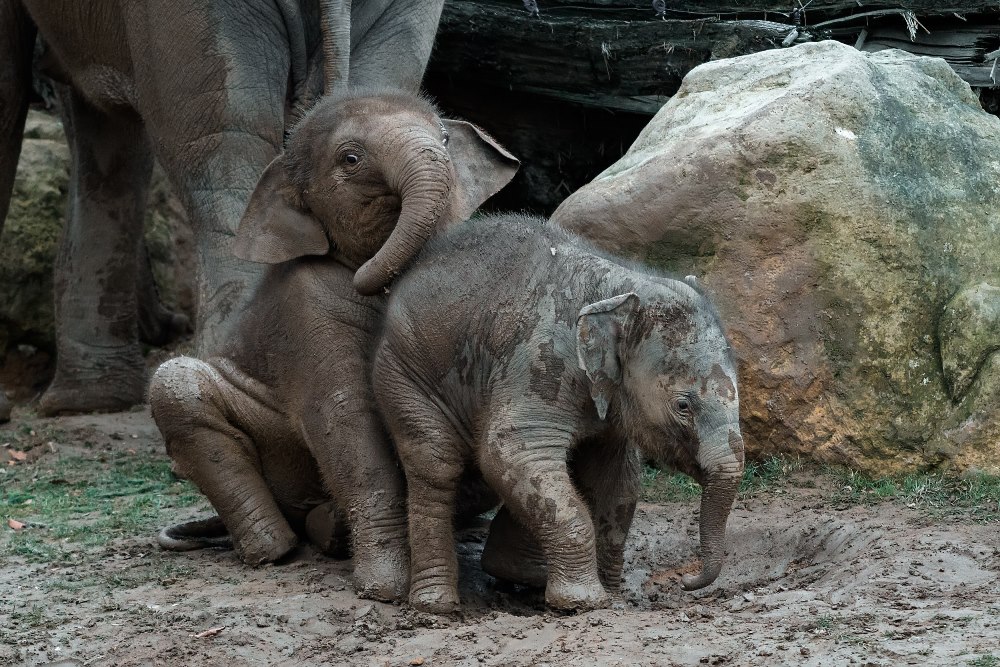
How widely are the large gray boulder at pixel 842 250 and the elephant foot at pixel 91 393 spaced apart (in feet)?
12.3

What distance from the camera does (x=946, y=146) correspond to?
630 centimetres

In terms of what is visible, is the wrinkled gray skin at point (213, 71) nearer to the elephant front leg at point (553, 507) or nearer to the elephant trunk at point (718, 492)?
the elephant front leg at point (553, 507)

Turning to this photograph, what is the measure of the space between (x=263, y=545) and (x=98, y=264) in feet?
12.9

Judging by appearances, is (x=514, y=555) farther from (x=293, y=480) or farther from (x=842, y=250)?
(x=842, y=250)

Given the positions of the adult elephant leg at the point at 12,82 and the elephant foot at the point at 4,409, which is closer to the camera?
the adult elephant leg at the point at 12,82

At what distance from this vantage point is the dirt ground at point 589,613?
414 centimetres

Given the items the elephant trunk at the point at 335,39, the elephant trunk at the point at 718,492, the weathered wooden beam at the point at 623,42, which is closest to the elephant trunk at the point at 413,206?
the elephant trunk at the point at 718,492

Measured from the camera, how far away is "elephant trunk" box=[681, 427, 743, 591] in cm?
436

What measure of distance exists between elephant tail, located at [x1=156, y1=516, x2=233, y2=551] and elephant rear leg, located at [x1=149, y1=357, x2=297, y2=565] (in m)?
0.34

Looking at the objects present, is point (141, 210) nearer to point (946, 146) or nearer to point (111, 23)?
point (111, 23)

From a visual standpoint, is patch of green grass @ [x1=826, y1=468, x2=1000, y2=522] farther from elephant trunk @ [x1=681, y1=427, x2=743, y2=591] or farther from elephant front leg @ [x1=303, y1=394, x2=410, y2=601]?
elephant front leg @ [x1=303, y1=394, x2=410, y2=601]

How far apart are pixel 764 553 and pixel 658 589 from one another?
0.43 metres

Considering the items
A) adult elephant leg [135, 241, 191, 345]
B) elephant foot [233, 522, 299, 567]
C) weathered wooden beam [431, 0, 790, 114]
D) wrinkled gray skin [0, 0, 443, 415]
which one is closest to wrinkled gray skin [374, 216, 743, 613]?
elephant foot [233, 522, 299, 567]

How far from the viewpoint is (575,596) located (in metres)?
4.59
